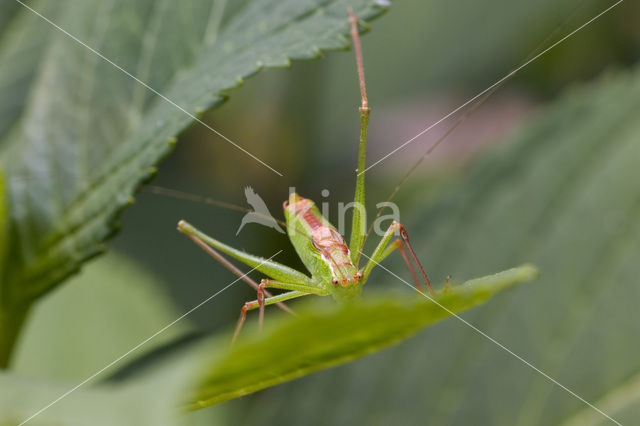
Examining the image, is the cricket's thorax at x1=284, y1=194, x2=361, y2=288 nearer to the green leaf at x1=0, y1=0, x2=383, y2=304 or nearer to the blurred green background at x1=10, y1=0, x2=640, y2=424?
the blurred green background at x1=10, y1=0, x2=640, y2=424

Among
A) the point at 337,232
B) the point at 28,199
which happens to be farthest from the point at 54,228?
the point at 337,232

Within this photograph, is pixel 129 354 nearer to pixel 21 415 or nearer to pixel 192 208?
pixel 192 208

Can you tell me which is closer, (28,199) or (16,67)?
(28,199)

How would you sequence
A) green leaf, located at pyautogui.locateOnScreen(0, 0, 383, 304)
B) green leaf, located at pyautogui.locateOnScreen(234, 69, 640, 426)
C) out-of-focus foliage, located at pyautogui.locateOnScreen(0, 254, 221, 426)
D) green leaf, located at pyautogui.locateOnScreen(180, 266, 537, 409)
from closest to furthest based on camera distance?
green leaf, located at pyautogui.locateOnScreen(180, 266, 537, 409)
green leaf, located at pyautogui.locateOnScreen(0, 0, 383, 304)
green leaf, located at pyautogui.locateOnScreen(234, 69, 640, 426)
out-of-focus foliage, located at pyautogui.locateOnScreen(0, 254, 221, 426)

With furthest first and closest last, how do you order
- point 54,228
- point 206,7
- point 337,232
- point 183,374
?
1. point 337,232
2. point 206,7
3. point 54,228
4. point 183,374

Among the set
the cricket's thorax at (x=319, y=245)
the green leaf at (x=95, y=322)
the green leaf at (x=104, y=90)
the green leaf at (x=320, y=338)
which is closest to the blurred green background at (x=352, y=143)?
the green leaf at (x=95, y=322)

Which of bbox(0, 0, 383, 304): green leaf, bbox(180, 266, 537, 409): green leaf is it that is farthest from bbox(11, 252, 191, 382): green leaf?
bbox(180, 266, 537, 409): green leaf

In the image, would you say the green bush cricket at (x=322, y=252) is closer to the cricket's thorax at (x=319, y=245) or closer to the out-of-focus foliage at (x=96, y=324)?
the cricket's thorax at (x=319, y=245)
